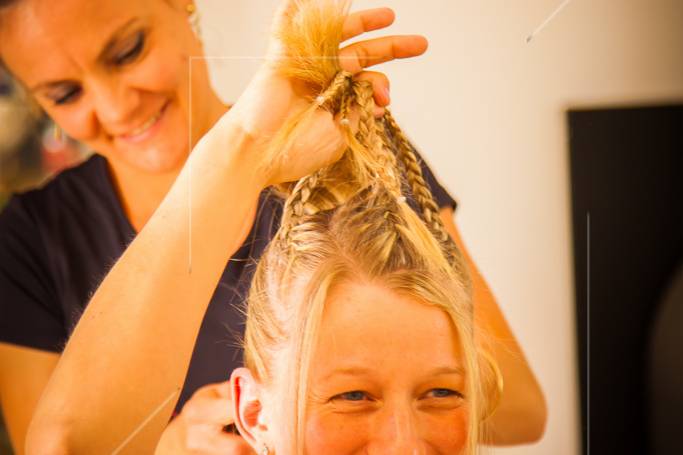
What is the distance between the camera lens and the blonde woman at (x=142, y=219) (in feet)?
2.87

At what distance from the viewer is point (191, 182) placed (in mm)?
908

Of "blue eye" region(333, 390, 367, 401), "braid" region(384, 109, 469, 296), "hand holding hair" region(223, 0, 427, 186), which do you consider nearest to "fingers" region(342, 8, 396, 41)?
"hand holding hair" region(223, 0, 427, 186)

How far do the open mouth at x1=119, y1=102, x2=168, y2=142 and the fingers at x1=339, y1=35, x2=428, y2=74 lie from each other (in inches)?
10.1

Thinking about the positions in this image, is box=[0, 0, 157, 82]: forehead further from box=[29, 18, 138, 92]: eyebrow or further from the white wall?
the white wall

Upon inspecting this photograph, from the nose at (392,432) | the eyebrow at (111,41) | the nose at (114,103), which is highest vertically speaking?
the eyebrow at (111,41)

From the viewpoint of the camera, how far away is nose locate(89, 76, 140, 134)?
35.6 inches

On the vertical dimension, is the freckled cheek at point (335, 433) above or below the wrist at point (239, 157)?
below

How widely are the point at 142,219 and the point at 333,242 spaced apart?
0.86ft

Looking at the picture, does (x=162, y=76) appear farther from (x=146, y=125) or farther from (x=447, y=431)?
(x=447, y=431)

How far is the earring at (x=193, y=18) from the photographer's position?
921 millimetres

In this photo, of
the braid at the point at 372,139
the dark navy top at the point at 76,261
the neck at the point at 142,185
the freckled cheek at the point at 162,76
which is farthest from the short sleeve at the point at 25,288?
the braid at the point at 372,139

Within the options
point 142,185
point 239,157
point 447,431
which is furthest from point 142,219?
point 447,431

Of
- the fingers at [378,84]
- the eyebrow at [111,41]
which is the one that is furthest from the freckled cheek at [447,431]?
the eyebrow at [111,41]

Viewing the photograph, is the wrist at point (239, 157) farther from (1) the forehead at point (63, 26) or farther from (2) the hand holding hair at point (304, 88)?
(1) the forehead at point (63, 26)
